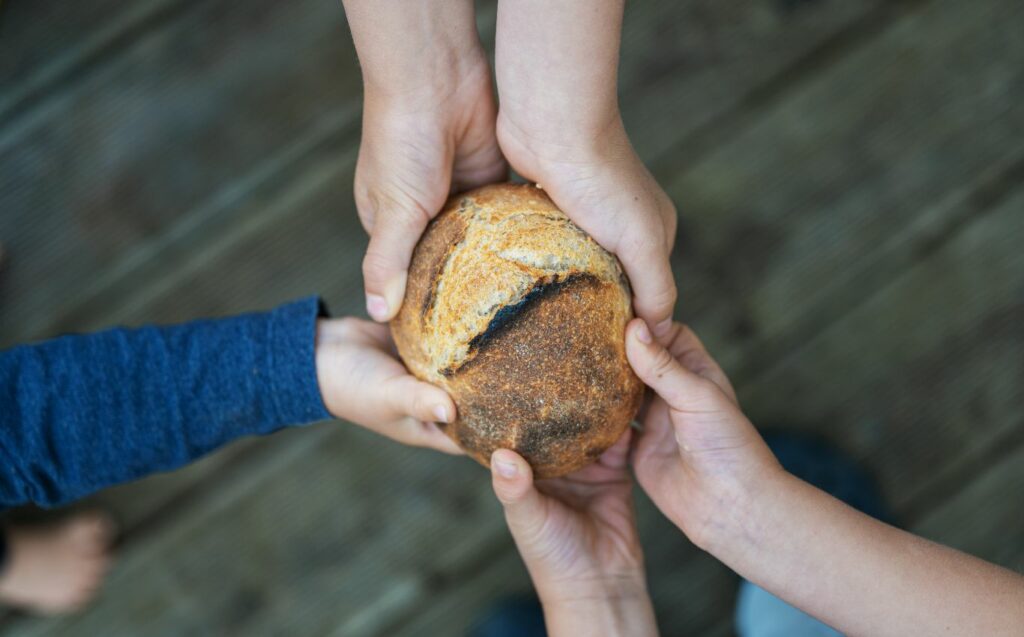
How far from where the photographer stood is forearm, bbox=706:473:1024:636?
3.55 feet

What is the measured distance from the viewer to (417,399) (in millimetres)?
1100

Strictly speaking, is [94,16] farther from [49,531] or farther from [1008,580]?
[1008,580]

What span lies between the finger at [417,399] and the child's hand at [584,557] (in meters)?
0.20

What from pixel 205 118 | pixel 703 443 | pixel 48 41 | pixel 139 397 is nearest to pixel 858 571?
pixel 703 443

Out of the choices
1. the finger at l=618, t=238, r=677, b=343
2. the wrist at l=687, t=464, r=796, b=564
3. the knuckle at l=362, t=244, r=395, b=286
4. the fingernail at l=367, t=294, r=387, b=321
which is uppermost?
the knuckle at l=362, t=244, r=395, b=286

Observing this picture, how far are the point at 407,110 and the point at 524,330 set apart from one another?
39 cm

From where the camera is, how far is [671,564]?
1.76 m

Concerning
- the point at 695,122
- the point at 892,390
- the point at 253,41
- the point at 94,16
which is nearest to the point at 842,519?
the point at 892,390

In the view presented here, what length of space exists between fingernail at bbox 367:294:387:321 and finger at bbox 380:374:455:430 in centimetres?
9

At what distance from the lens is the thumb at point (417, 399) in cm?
107

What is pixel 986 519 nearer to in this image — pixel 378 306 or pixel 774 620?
pixel 774 620

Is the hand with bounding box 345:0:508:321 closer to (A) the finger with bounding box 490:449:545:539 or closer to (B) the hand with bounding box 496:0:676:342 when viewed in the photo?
(B) the hand with bounding box 496:0:676:342

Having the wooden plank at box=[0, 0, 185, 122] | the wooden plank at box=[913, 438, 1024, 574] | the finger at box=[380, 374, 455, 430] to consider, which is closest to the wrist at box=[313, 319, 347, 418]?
the finger at box=[380, 374, 455, 430]

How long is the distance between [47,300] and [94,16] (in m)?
0.63
